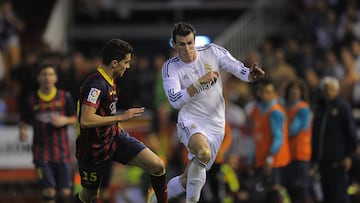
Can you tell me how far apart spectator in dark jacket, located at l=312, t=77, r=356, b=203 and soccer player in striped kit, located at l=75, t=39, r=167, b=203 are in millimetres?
3072

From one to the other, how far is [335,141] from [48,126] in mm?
4118

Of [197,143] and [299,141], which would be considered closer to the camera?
[197,143]

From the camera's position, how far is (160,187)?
1052 cm

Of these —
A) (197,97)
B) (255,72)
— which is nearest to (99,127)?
(197,97)

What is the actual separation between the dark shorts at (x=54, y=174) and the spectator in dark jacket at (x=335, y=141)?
364cm

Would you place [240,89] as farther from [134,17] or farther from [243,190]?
[134,17]

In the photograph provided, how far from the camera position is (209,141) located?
10781mm

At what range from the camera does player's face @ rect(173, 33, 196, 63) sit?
34.7 feet

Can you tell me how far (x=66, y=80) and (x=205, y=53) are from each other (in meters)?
5.92

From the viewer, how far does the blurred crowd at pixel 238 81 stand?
1572 cm

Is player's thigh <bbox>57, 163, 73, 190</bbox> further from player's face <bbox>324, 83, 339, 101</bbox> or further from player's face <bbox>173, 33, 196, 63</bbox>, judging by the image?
player's face <bbox>324, 83, 339, 101</bbox>

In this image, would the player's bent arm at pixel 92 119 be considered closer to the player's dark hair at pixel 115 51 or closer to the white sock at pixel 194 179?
the player's dark hair at pixel 115 51

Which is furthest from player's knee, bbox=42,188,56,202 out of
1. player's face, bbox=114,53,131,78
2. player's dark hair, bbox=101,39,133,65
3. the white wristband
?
the white wristband

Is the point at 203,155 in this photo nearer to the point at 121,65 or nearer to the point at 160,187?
the point at 160,187
